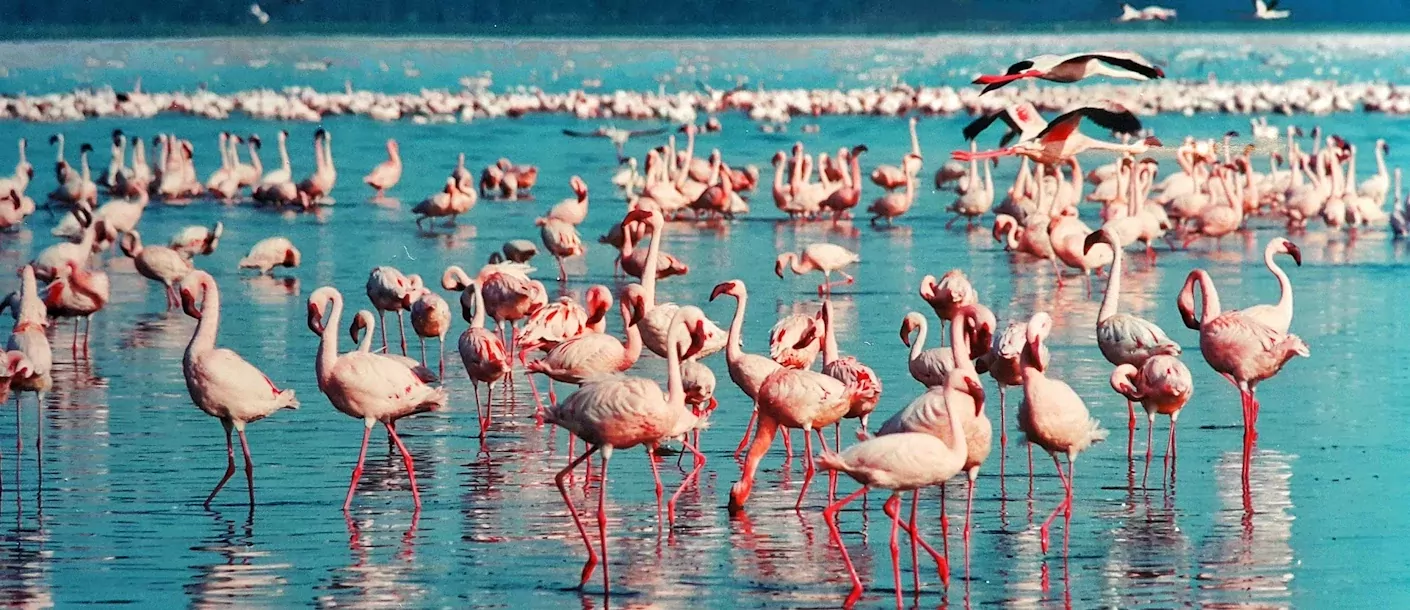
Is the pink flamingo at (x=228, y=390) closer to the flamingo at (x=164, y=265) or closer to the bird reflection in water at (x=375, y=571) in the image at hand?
the bird reflection in water at (x=375, y=571)

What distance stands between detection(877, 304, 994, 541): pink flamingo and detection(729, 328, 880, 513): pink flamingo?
0.46 metres

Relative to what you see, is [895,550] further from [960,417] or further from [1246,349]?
[1246,349]

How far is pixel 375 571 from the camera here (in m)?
7.29

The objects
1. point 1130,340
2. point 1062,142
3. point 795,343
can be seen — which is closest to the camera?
point 795,343

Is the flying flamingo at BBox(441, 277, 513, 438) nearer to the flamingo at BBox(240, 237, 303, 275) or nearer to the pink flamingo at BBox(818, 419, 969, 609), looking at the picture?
the pink flamingo at BBox(818, 419, 969, 609)

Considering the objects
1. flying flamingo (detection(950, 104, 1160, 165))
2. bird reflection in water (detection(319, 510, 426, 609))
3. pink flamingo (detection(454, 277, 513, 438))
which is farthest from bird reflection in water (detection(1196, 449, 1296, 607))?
pink flamingo (detection(454, 277, 513, 438))

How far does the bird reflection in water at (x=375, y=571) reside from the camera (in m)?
6.92

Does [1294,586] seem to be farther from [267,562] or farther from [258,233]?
[258,233]

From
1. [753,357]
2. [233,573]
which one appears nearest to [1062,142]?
[753,357]

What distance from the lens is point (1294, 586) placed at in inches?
279

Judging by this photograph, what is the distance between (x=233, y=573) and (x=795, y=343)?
300 cm

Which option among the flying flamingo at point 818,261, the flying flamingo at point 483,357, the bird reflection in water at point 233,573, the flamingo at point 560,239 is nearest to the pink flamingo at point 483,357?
the flying flamingo at point 483,357

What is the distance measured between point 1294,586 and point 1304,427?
3159 mm

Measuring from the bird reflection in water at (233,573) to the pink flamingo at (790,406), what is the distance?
5.91ft
